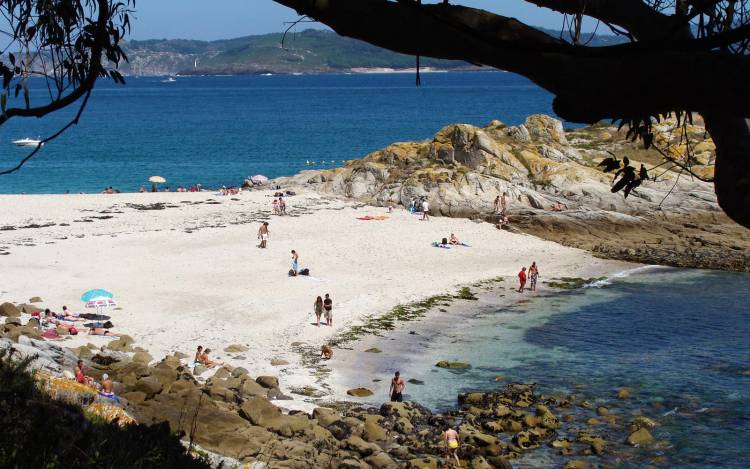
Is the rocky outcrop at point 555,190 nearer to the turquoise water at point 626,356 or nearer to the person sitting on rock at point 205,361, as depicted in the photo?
the turquoise water at point 626,356

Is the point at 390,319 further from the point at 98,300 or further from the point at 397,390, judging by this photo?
the point at 98,300

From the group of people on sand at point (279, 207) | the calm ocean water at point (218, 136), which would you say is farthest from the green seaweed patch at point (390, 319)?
the calm ocean water at point (218, 136)

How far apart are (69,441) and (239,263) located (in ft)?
88.4

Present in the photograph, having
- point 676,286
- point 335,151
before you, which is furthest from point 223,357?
point 335,151

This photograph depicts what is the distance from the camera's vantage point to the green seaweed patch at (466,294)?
3087 cm

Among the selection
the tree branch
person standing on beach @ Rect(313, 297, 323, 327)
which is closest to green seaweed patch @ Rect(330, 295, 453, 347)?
person standing on beach @ Rect(313, 297, 323, 327)

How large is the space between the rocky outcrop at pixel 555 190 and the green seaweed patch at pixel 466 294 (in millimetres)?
9999

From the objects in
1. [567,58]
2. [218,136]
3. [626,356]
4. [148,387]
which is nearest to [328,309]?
[626,356]

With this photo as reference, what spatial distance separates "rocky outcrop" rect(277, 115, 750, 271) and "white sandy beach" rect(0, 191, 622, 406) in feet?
6.86

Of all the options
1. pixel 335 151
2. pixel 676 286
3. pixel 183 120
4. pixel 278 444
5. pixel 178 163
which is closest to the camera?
pixel 278 444

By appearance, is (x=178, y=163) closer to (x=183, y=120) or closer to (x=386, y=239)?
(x=386, y=239)

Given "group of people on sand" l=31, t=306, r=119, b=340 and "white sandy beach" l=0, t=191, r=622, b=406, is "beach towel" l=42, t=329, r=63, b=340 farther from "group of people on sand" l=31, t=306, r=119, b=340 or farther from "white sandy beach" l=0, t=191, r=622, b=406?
"white sandy beach" l=0, t=191, r=622, b=406

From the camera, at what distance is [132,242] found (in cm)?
3691

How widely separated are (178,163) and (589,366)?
62.0 m
